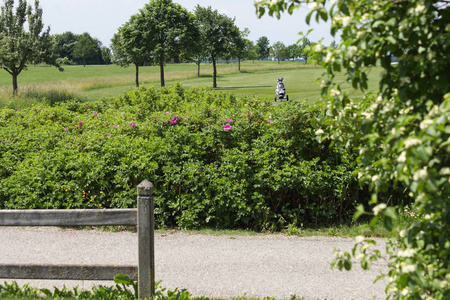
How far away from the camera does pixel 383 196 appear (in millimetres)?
6684

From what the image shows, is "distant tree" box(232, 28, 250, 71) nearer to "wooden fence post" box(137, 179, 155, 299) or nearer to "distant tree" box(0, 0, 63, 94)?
"distant tree" box(0, 0, 63, 94)

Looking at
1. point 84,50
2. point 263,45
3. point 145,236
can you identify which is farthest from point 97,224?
point 263,45

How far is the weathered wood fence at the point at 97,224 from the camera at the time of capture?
12.1 ft

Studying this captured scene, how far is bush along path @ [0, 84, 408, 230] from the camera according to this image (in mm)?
6453

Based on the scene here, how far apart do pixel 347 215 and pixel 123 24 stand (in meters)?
42.1

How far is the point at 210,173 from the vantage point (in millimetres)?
6645

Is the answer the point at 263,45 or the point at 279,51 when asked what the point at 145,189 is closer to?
the point at 279,51

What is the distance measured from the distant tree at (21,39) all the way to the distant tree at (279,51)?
4004 inches

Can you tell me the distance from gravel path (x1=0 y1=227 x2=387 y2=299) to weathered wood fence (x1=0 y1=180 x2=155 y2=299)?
920mm

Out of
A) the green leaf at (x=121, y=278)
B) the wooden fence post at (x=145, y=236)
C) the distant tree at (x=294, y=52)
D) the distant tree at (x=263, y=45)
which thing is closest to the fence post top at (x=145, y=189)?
the wooden fence post at (x=145, y=236)

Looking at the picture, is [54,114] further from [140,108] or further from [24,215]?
[24,215]

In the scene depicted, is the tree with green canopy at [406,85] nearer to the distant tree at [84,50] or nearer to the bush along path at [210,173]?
the bush along path at [210,173]

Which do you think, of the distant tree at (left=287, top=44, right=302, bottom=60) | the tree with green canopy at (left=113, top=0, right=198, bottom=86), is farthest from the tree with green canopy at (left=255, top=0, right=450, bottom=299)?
the distant tree at (left=287, top=44, right=302, bottom=60)

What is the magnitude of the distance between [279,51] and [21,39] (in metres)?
104
